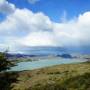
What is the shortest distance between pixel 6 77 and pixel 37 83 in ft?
15.3

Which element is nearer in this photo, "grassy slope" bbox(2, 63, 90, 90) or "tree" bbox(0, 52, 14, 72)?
"grassy slope" bbox(2, 63, 90, 90)

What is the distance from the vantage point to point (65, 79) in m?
30.8

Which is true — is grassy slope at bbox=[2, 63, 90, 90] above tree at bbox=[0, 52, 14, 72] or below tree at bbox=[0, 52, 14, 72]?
below

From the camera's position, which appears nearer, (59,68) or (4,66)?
(4,66)

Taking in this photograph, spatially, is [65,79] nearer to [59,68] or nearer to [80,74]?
[80,74]

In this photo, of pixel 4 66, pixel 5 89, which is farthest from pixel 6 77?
pixel 5 89

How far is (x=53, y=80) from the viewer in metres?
31.6

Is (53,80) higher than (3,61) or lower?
lower

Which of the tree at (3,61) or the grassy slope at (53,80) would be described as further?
the tree at (3,61)

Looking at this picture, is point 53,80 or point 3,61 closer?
point 53,80

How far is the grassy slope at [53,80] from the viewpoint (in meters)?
28.6

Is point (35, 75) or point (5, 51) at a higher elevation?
point (5, 51)

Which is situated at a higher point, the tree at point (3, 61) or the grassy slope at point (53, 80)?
the tree at point (3, 61)

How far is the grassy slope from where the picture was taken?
28625 millimetres
